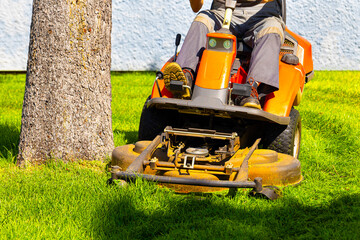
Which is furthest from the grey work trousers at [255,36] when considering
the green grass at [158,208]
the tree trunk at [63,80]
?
the green grass at [158,208]

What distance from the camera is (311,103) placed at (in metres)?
6.50

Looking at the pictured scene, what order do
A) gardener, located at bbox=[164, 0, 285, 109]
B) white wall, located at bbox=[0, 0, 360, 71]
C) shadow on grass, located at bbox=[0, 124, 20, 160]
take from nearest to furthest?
gardener, located at bbox=[164, 0, 285, 109] < shadow on grass, located at bbox=[0, 124, 20, 160] < white wall, located at bbox=[0, 0, 360, 71]

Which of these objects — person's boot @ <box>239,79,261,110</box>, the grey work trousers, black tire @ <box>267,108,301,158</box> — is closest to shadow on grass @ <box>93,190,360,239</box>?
person's boot @ <box>239,79,261,110</box>

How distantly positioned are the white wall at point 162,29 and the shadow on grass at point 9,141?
5.06 meters

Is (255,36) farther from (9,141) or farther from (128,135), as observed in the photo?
(9,141)

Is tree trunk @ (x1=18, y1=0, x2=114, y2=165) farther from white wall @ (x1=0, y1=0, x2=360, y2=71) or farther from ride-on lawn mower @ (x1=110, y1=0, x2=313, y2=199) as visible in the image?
white wall @ (x1=0, y1=0, x2=360, y2=71)

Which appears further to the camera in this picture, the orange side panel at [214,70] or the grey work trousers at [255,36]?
the grey work trousers at [255,36]

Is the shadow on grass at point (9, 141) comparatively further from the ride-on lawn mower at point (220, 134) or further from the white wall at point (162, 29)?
the white wall at point (162, 29)

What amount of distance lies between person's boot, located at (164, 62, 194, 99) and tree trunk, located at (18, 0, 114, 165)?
59cm

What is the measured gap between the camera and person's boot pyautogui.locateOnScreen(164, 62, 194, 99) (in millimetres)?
3279

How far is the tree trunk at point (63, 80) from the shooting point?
139 inches

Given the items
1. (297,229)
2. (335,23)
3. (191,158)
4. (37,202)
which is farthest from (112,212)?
(335,23)

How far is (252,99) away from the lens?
3336 millimetres

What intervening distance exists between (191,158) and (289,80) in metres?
1.09
